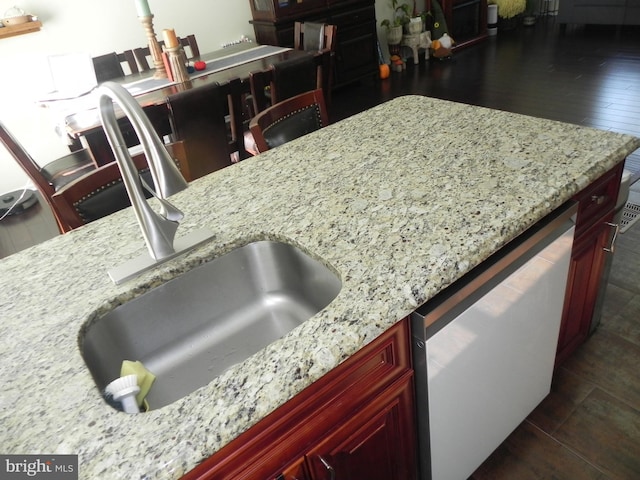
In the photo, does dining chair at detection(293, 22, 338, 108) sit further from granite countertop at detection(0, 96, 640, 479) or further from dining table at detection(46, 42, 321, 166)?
granite countertop at detection(0, 96, 640, 479)

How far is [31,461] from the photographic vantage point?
0.66 metres

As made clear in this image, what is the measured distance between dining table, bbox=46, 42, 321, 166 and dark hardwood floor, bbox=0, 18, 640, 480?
34.4 inches

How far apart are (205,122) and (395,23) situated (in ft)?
11.6

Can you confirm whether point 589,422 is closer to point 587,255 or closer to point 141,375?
point 587,255

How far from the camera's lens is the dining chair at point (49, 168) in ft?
6.98

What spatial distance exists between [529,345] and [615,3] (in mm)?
5624

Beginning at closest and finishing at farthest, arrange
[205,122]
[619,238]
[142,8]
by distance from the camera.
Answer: [619,238]
[205,122]
[142,8]

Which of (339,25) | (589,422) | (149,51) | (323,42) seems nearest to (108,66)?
(149,51)

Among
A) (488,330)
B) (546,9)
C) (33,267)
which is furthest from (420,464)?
(546,9)

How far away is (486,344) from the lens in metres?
1.07

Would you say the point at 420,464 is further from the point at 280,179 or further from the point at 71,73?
the point at 71,73

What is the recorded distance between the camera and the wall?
134 inches

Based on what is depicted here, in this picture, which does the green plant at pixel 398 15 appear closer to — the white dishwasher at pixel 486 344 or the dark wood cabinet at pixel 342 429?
the white dishwasher at pixel 486 344

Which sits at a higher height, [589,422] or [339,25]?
[339,25]
